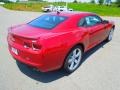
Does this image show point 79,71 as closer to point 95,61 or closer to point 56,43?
point 95,61

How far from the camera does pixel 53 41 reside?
154 inches

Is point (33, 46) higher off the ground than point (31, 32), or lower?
lower

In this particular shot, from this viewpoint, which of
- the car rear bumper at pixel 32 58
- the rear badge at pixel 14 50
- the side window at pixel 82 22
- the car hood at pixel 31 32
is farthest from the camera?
the side window at pixel 82 22

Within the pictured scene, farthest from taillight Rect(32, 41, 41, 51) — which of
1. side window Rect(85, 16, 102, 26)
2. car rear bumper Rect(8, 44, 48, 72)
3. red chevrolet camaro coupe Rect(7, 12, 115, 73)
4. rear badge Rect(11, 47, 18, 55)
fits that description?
side window Rect(85, 16, 102, 26)

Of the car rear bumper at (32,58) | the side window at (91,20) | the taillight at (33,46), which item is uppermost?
the side window at (91,20)

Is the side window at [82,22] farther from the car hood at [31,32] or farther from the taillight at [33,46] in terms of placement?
the taillight at [33,46]

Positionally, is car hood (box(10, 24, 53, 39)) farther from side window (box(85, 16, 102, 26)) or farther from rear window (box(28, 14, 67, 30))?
side window (box(85, 16, 102, 26))

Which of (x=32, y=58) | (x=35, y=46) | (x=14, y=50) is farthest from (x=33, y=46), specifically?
(x=14, y=50)

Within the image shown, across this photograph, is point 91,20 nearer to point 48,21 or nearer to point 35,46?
point 48,21

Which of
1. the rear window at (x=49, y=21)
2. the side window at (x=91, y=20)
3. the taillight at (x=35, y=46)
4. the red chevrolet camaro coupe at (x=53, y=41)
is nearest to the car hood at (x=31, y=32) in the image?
the red chevrolet camaro coupe at (x=53, y=41)

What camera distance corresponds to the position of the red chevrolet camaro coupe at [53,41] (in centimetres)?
382

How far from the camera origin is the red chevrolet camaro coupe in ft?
12.5

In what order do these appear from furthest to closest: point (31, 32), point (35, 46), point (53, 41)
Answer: point (31, 32)
point (53, 41)
point (35, 46)

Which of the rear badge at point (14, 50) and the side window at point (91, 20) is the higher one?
the side window at point (91, 20)
